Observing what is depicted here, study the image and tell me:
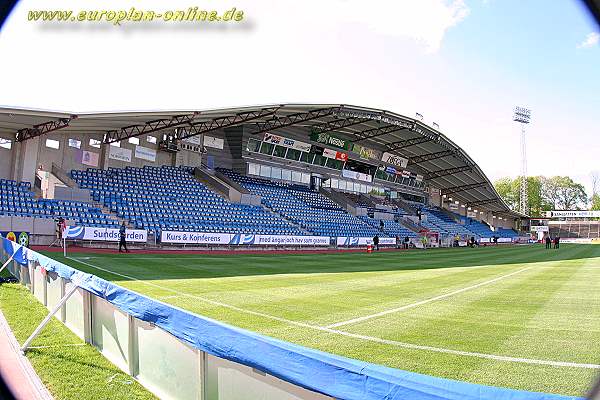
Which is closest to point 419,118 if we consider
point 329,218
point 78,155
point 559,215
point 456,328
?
point 329,218

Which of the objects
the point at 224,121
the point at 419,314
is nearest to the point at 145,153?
the point at 224,121

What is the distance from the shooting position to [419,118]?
144 ft

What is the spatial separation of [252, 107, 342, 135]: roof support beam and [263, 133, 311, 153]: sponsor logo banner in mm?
1976

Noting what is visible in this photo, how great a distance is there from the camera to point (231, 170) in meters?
42.2

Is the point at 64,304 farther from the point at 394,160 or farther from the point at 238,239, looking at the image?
the point at 394,160

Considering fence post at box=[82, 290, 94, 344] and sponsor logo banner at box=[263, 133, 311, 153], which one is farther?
sponsor logo banner at box=[263, 133, 311, 153]

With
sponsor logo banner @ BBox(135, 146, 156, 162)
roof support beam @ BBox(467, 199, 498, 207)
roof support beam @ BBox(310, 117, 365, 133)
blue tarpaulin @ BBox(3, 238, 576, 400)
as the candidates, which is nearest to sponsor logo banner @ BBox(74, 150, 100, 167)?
sponsor logo banner @ BBox(135, 146, 156, 162)

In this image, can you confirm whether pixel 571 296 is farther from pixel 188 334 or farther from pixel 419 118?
pixel 419 118

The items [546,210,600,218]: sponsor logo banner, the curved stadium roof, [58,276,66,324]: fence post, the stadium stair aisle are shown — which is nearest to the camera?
[58,276,66,324]: fence post

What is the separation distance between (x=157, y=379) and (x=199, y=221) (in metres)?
25.2

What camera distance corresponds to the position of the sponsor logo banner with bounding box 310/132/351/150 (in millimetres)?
47188

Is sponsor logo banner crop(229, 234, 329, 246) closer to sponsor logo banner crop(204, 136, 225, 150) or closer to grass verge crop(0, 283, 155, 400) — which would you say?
sponsor logo banner crop(204, 136, 225, 150)

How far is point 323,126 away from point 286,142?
4.60 meters

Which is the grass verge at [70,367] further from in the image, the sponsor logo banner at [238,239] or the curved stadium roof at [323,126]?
the sponsor logo banner at [238,239]
